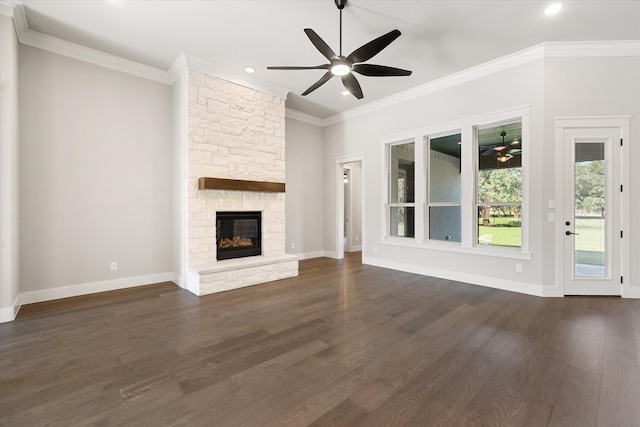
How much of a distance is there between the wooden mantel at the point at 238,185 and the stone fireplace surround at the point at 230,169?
62mm

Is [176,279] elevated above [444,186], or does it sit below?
below

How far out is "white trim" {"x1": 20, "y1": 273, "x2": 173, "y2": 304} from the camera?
3.63m

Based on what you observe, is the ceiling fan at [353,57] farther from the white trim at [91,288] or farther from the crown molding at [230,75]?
the white trim at [91,288]

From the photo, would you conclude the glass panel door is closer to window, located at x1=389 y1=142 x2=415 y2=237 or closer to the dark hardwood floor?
the dark hardwood floor

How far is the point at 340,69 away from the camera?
3080 millimetres

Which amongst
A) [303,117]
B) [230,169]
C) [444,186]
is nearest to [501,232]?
[444,186]

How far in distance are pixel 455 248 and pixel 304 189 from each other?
141 inches

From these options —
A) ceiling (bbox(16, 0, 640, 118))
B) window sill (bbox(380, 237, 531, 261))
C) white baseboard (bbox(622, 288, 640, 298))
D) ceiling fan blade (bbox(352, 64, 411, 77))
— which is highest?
ceiling (bbox(16, 0, 640, 118))

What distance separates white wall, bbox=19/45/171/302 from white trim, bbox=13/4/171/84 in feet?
0.27

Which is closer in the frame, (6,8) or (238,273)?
(6,8)

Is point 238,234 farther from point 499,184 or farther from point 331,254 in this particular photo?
point 499,184

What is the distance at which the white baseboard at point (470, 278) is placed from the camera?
3.94 m

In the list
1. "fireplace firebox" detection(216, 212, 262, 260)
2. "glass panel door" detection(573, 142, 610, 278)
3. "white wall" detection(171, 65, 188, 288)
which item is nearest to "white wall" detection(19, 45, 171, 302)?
"white wall" detection(171, 65, 188, 288)

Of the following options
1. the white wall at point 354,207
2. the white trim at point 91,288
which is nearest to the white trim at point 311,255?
the white wall at point 354,207
